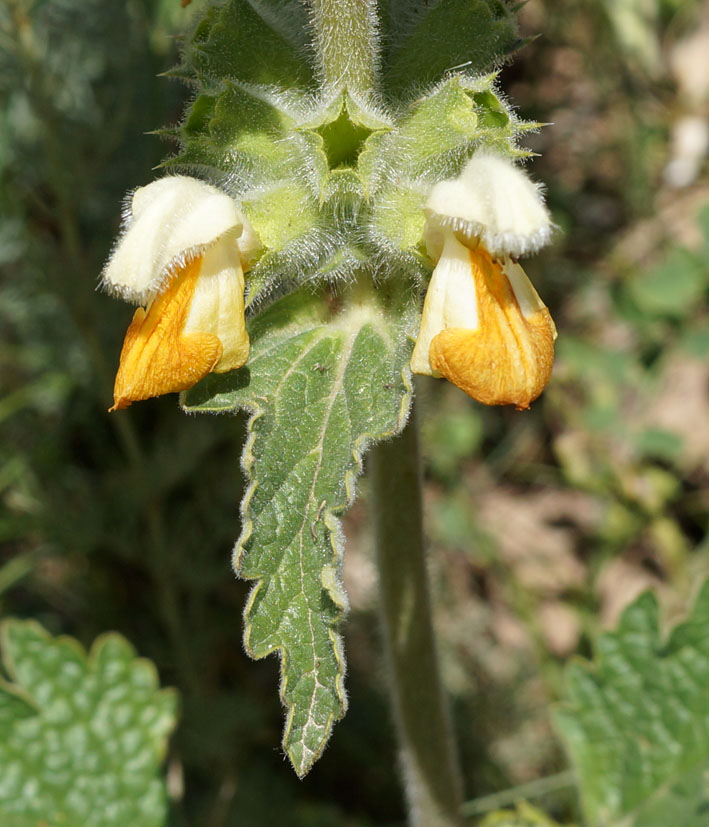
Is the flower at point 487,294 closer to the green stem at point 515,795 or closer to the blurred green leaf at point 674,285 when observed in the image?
the green stem at point 515,795

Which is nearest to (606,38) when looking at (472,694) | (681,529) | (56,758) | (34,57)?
(681,529)

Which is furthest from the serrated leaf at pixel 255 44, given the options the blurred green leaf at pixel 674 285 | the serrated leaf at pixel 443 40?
the blurred green leaf at pixel 674 285

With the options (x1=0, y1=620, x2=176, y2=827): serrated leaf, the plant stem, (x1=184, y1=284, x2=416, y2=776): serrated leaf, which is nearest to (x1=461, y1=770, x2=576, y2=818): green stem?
the plant stem

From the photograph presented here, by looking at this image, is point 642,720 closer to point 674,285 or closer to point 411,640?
point 411,640

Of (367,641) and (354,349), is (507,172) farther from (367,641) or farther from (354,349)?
(367,641)

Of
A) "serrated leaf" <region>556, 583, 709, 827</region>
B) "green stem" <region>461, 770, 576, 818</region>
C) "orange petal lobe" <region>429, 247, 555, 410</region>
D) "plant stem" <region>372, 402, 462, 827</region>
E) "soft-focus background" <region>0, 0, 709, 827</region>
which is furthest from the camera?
"soft-focus background" <region>0, 0, 709, 827</region>

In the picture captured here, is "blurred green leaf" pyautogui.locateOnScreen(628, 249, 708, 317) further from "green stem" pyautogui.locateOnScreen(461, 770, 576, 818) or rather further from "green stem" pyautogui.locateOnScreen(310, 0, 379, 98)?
"green stem" pyautogui.locateOnScreen(310, 0, 379, 98)
